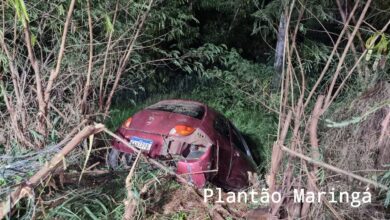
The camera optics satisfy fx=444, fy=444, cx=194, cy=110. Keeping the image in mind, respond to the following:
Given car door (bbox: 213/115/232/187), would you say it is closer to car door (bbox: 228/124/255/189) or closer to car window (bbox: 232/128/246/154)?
car door (bbox: 228/124/255/189)

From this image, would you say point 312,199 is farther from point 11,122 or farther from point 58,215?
point 11,122

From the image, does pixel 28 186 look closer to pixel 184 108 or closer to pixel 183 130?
pixel 183 130

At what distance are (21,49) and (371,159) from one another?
3890 mm

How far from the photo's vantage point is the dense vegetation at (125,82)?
139 inches

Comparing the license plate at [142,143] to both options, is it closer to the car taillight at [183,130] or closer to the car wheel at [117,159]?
the car wheel at [117,159]

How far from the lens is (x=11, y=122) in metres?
4.60

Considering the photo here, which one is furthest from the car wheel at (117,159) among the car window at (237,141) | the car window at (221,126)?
the car window at (237,141)

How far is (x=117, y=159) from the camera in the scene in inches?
211

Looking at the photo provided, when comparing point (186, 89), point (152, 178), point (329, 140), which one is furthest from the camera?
point (186, 89)

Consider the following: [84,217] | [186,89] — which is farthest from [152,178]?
[186,89]

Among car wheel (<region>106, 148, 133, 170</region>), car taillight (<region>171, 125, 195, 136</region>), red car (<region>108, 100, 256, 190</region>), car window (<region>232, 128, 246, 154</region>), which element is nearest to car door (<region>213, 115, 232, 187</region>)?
red car (<region>108, 100, 256, 190</region>)

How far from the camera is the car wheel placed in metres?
5.15

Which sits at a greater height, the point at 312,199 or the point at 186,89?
the point at 312,199

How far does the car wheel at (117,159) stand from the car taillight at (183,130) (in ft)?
2.11
